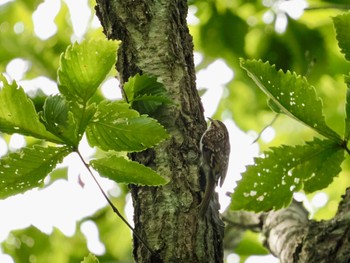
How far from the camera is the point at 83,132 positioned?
912 mm

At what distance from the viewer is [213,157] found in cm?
128

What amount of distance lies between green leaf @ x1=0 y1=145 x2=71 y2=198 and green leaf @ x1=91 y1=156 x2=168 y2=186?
55mm

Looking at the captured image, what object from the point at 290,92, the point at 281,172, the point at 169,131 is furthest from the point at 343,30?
the point at 169,131

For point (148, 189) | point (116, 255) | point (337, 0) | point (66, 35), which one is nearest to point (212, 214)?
point (148, 189)

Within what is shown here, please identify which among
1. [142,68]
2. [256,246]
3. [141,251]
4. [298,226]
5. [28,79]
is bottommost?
[141,251]

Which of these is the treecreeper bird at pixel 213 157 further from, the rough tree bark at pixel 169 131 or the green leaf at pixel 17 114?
the green leaf at pixel 17 114

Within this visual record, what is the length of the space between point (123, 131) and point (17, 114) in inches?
5.8

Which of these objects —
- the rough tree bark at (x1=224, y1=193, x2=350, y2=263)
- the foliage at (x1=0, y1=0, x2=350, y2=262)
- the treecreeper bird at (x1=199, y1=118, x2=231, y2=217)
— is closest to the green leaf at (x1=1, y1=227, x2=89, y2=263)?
the foliage at (x1=0, y1=0, x2=350, y2=262)

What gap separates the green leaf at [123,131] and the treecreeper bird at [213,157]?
16 cm

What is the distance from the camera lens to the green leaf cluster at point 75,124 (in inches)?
34.4

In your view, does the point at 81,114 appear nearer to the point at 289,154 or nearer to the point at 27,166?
the point at 27,166

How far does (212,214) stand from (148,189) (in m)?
0.11

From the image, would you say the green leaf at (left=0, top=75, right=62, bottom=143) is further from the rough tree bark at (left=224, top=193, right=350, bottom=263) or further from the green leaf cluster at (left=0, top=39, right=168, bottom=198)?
the rough tree bark at (left=224, top=193, right=350, bottom=263)

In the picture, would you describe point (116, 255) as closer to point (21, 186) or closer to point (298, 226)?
point (298, 226)
